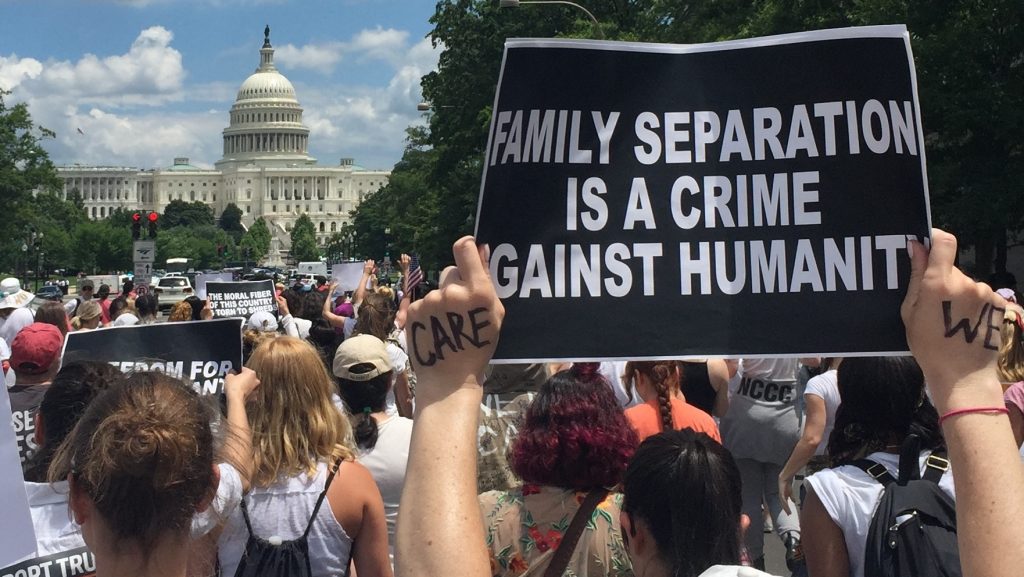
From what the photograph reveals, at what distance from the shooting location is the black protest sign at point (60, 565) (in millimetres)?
3031

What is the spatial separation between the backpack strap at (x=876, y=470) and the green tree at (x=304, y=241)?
15663 centimetres

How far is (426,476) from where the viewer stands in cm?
208

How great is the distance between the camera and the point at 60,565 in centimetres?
307

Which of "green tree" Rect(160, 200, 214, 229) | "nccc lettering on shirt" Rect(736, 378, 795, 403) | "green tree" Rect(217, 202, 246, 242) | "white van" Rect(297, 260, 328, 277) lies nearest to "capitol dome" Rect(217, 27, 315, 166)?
"green tree" Rect(217, 202, 246, 242)

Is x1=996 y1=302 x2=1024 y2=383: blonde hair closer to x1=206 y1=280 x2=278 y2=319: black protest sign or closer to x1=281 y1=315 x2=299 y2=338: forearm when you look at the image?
x1=281 y1=315 x2=299 y2=338: forearm

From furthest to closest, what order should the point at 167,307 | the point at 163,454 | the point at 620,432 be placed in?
1. the point at 167,307
2. the point at 620,432
3. the point at 163,454

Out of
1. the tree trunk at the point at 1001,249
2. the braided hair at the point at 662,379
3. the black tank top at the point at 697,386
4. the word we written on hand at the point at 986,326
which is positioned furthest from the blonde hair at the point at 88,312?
the tree trunk at the point at 1001,249

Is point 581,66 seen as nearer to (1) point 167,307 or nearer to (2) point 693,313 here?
(2) point 693,313

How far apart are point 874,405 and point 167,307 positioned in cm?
3852

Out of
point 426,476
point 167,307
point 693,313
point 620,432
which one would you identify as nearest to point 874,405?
point 620,432

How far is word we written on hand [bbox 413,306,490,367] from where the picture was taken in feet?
7.07

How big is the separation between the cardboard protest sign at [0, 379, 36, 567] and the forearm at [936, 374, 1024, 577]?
6.11ft

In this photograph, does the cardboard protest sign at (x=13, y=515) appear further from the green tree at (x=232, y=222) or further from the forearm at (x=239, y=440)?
the green tree at (x=232, y=222)

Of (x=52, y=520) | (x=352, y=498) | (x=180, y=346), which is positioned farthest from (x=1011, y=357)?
(x=52, y=520)
